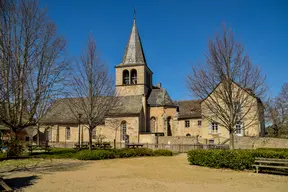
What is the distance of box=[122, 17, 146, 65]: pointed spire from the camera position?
41844 millimetres

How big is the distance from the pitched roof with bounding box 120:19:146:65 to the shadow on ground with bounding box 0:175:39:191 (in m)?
31.7

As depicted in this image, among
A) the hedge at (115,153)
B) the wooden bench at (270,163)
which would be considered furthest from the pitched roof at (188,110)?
the wooden bench at (270,163)

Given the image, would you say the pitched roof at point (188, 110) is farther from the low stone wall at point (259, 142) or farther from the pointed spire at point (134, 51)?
the pointed spire at point (134, 51)

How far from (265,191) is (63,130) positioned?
3529 cm

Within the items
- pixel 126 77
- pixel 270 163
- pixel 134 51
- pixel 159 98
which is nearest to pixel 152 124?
pixel 159 98

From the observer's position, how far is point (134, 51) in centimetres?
Answer: 4275

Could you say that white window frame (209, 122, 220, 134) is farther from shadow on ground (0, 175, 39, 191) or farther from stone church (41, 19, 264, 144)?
shadow on ground (0, 175, 39, 191)

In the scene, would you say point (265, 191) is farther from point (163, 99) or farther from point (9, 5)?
point (163, 99)

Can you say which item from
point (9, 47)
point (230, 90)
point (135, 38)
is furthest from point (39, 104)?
point (135, 38)

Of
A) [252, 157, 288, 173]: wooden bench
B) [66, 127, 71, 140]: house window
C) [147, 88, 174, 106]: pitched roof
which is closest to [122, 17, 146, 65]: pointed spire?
[147, 88, 174, 106]: pitched roof

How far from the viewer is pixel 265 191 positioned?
29.3 feet

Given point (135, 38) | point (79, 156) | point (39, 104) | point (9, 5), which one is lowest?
point (79, 156)

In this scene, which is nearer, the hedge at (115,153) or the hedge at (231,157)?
the hedge at (231,157)

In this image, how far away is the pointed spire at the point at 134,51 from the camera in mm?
41844
